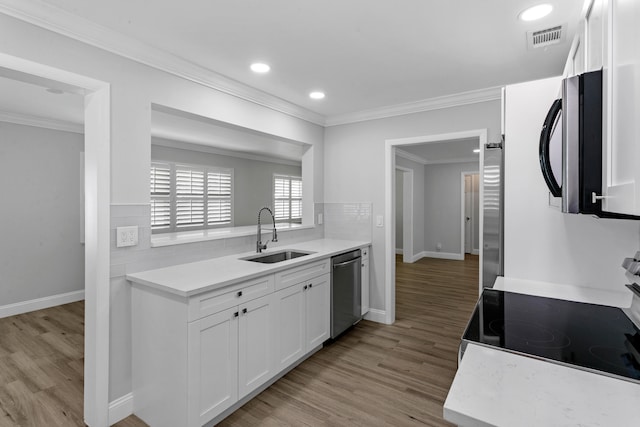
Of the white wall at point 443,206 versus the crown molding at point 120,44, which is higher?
the crown molding at point 120,44

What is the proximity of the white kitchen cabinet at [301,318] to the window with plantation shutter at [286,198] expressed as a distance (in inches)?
197

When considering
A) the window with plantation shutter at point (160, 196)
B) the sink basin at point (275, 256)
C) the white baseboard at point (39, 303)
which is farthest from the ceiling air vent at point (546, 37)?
the white baseboard at point (39, 303)

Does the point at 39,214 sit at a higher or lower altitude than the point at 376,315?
higher

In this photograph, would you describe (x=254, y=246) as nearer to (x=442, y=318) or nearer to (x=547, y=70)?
(x=442, y=318)

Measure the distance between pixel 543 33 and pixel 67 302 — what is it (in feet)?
19.6

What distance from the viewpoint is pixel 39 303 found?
423 centimetres

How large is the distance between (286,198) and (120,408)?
258 inches

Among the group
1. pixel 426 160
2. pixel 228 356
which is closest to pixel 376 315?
pixel 228 356

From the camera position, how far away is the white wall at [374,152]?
11.0ft

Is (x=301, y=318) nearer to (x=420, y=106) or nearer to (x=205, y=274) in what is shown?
(x=205, y=274)

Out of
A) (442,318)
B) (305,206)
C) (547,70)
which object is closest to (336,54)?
(547,70)

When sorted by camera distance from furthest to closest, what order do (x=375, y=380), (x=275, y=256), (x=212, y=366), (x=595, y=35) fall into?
(x=275, y=256), (x=375, y=380), (x=212, y=366), (x=595, y=35)

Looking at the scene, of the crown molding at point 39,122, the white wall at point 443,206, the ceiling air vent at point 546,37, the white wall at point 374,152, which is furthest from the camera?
the white wall at point 443,206

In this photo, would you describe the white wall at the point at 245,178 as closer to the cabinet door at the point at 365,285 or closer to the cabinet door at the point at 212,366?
the cabinet door at the point at 365,285
